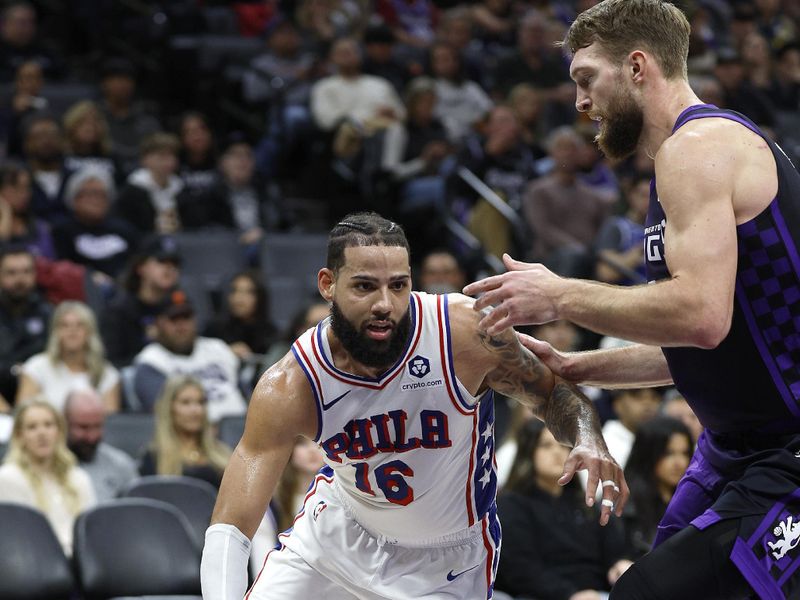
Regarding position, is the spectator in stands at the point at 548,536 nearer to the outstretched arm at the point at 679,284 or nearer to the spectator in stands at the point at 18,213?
the outstretched arm at the point at 679,284

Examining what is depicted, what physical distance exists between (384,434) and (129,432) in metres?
4.51

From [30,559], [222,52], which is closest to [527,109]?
[222,52]

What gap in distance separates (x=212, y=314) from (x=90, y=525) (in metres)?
3.79

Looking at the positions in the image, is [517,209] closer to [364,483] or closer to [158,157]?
[158,157]

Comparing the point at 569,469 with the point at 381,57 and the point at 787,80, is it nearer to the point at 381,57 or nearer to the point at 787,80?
the point at 381,57

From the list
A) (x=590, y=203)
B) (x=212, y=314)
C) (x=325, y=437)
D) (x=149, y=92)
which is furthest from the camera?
(x=149, y=92)

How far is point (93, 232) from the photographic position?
35.1ft

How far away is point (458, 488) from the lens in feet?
15.3

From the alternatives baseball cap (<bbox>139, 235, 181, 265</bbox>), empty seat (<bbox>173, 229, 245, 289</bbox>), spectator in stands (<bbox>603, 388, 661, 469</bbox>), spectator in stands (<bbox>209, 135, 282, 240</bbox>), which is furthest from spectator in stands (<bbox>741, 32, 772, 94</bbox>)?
baseball cap (<bbox>139, 235, 181, 265</bbox>)

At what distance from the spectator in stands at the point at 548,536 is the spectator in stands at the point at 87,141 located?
5534 mm

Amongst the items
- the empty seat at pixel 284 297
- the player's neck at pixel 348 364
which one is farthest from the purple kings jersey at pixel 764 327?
the empty seat at pixel 284 297

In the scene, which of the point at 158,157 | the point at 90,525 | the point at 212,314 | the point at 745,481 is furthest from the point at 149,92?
the point at 745,481

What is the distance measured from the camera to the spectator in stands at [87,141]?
11289 mm

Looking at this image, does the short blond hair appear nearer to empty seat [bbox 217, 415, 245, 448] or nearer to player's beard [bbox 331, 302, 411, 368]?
player's beard [bbox 331, 302, 411, 368]
